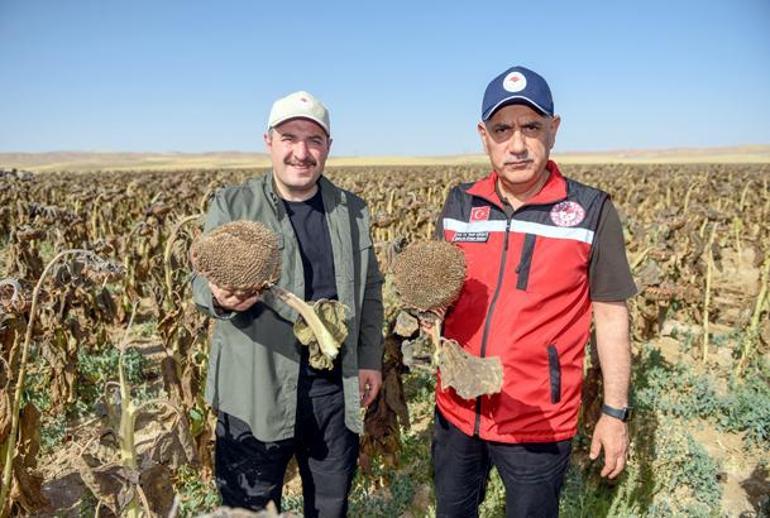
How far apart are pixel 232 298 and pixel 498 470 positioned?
4.79ft

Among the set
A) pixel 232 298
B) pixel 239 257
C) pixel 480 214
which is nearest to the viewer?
pixel 239 257

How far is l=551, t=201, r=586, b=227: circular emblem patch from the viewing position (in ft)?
7.74

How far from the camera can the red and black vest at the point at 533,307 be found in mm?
2354

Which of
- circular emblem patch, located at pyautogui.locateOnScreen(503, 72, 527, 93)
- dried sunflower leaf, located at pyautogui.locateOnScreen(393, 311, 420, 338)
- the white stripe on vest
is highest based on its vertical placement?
circular emblem patch, located at pyautogui.locateOnScreen(503, 72, 527, 93)

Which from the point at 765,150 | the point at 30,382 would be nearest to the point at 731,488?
the point at 30,382

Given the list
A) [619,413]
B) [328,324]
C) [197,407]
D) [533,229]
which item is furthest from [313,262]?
[197,407]

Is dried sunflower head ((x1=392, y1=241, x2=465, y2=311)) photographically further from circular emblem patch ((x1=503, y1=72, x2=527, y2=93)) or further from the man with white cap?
circular emblem patch ((x1=503, y1=72, x2=527, y2=93))

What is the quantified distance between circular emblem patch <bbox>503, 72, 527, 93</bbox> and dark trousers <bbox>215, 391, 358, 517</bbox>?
66.4 inches

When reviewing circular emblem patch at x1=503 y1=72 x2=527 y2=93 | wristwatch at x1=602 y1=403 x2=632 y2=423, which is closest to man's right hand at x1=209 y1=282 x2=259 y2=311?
circular emblem patch at x1=503 y1=72 x2=527 y2=93

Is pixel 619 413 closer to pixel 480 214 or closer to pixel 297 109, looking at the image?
pixel 480 214

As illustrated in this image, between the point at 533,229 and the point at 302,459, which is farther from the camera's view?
the point at 302,459

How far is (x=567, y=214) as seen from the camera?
2381 mm

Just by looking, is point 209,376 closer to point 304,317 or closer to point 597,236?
point 304,317

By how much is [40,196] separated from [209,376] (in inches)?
806
